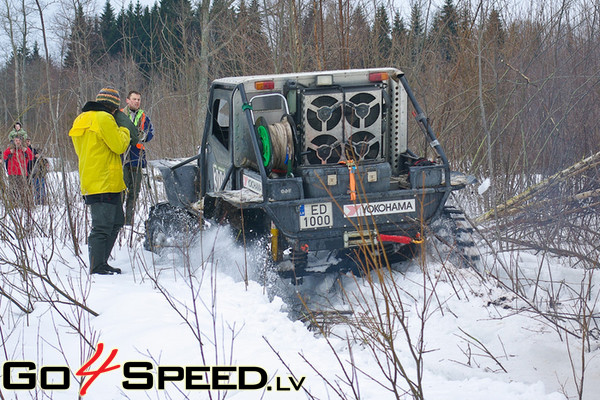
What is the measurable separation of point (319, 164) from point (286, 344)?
2307 mm

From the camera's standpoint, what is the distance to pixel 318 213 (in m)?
5.88

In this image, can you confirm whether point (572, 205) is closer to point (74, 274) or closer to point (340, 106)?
point (340, 106)

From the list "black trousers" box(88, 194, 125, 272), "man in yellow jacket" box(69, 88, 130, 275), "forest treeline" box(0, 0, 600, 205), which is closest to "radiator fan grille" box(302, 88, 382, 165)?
"forest treeline" box(0, 0, 600, 205)

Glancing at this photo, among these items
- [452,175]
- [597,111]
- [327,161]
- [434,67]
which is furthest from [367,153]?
[434,67]

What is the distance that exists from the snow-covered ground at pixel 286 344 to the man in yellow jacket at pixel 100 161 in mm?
480

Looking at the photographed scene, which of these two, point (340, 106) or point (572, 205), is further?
point (572, 205)

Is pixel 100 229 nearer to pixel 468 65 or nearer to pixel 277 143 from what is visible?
pixel 277 143

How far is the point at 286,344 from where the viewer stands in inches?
178

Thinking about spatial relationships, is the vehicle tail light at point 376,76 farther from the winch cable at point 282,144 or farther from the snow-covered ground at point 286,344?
the snow-covered ground at point 286,344

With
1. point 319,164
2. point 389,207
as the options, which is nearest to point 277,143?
point 319,164

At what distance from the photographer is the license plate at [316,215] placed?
585 cm

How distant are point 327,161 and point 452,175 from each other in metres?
1.21

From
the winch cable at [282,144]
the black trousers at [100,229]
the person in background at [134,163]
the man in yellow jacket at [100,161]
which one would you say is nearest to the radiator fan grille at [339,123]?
the winch cable at [282,144]

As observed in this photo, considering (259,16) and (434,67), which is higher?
(259,16)
